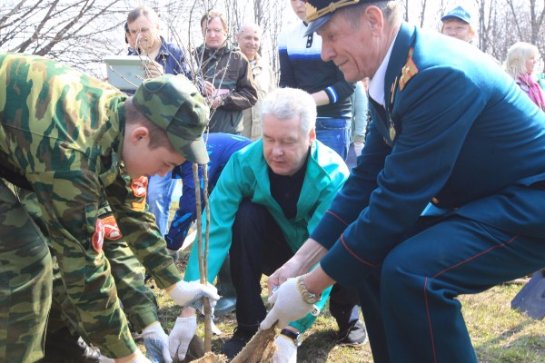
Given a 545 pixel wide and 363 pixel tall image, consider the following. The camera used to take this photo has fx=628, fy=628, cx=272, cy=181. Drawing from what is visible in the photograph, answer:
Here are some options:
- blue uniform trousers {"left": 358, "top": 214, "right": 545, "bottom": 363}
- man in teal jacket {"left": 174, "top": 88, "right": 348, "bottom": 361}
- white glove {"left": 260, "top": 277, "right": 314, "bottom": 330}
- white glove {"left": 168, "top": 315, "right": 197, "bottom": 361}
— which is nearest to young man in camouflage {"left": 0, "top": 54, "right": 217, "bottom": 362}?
white glove {"left": 260, "top": 277, "right": 314, "bottom": 330}

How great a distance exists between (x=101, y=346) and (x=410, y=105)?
1.44m

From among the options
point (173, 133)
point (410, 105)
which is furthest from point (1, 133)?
point (410, 105)

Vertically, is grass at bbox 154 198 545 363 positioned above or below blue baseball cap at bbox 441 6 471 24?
below

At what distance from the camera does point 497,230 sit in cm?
215

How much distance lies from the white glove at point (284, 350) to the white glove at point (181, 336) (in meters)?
0.43

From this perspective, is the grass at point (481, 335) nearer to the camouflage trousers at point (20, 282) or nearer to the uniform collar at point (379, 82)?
the camouflage trousers at point (20, 282)

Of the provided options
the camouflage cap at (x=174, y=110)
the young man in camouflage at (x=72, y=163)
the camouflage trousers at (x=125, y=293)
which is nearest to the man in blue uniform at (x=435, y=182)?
the camouflage cap at (x=174, y=110)

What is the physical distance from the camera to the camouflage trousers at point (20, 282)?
7.72 ft

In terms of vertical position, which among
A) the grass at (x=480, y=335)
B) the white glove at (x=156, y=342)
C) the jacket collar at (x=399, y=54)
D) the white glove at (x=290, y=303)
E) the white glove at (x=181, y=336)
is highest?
the jacket collar at (x=399, y=54)

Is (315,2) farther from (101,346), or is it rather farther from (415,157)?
(101,346)

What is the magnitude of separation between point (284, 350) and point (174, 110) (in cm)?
135

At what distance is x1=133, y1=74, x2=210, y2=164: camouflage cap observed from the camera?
221cm

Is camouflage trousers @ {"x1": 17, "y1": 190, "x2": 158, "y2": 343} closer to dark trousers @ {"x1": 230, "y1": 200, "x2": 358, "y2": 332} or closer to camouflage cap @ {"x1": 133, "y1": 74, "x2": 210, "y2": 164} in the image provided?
dark trousers @ {"x1": 230, "y1": 200, "x2": 358, "y2": 332}

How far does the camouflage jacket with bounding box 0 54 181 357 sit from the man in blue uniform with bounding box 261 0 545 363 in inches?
31.3
